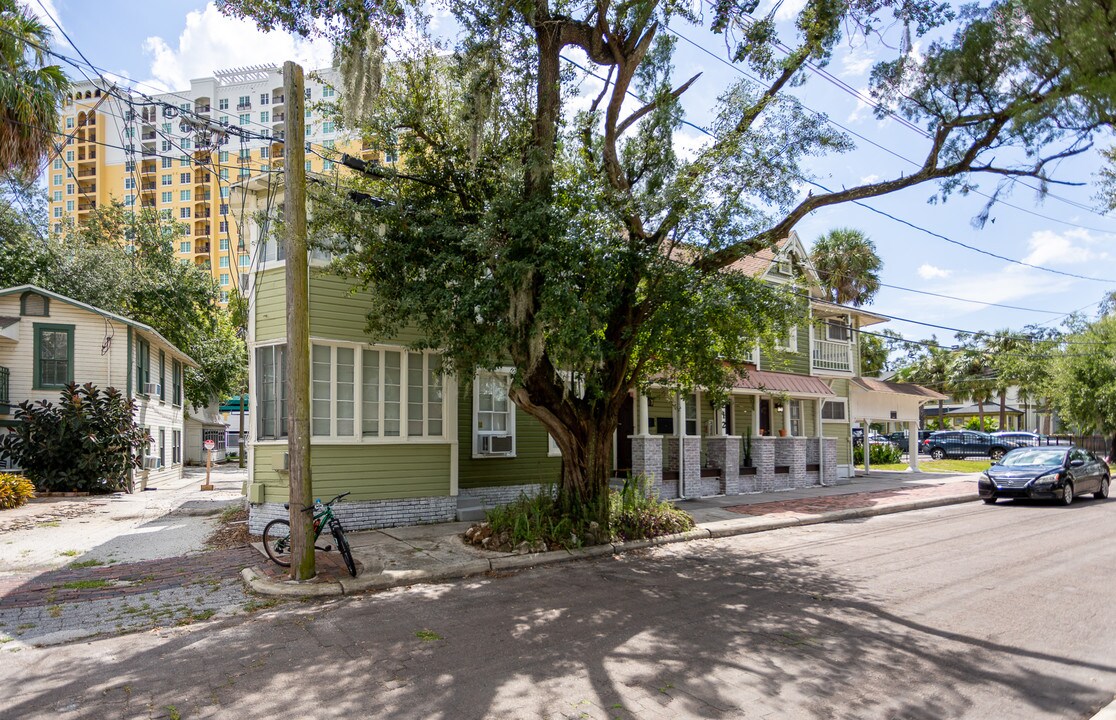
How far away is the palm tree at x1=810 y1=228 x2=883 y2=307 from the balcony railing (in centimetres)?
1024

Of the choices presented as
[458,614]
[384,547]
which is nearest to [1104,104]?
[458,614]

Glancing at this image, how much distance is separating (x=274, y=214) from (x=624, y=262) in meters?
6.19

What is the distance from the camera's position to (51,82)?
15.3 meters

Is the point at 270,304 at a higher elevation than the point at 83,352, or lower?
higher

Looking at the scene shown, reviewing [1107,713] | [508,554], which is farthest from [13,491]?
[1107,713]

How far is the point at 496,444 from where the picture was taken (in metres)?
14.6

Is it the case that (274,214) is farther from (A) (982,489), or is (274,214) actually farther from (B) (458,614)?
(A) (982,489)

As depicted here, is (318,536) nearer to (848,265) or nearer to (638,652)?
(638,652)

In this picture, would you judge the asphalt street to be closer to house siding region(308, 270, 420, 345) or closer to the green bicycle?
the green bicycle

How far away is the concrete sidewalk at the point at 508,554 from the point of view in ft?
28.3

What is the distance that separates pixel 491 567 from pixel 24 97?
46.9 ft

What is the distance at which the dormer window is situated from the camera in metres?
19.2

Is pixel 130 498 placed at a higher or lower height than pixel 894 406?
lower

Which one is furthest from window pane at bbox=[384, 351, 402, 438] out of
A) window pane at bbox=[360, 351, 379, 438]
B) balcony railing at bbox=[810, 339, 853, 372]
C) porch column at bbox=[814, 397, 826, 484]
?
balcony railing at bbox=[810, 339, 853, 372]
